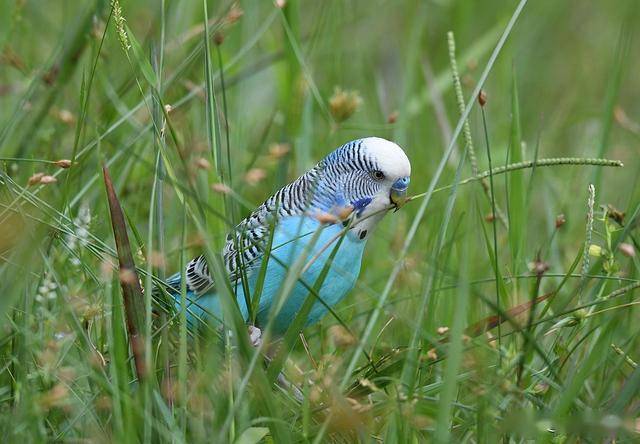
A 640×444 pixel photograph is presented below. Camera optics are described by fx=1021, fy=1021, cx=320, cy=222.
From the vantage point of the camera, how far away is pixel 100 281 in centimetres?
213

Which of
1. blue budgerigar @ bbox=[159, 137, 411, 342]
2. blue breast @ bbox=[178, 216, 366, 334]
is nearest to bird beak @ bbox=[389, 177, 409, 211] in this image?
blue budgerigar @ bbox=[159, 137, 411, 342]

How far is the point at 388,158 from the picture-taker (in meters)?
2.30

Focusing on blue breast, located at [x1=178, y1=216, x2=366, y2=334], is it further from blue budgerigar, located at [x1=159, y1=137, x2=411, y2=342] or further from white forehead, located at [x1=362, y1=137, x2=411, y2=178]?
white forehead, located at [x1=362, y1=137, x2=411, y2=178]

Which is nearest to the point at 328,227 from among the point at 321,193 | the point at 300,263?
the point at 321,193

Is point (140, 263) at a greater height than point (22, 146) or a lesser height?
lesser

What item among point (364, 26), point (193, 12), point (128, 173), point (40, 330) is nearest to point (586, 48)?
point (364, 26)

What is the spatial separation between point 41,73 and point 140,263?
763 millimetres

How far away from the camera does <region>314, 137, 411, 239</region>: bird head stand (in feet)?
7.57

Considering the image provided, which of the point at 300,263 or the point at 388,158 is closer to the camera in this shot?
the point at 300,263

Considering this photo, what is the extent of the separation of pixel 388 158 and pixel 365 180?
83 mm

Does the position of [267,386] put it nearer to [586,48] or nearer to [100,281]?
[100,281]

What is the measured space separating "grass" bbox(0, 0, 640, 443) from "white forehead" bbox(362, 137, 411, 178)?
5.4 inches

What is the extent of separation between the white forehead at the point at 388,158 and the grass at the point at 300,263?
0.45ft

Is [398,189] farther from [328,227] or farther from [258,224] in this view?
[258,224]
